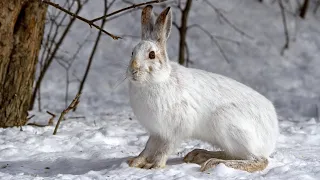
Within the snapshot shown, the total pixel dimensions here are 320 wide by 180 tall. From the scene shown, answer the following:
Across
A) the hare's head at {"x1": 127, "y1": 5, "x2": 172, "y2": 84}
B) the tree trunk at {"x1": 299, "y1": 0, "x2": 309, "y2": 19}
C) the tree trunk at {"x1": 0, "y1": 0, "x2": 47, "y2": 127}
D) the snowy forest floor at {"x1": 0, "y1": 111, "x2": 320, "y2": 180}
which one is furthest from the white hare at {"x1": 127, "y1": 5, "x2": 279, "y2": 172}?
Result: the tree trunk at {"x1": 299, "y1": 0, "x2": 309, "y2": 19}

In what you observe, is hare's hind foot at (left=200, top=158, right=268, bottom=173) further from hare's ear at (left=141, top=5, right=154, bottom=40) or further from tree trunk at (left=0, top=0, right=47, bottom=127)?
tree trunk at (left=0, top=0, right=47, bottom=127)

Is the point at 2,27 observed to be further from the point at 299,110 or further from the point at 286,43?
the point at 286,43

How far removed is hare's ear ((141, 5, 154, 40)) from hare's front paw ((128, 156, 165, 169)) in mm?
804

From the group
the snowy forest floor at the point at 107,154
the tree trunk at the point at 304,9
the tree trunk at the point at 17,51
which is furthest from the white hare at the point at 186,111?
the tree trunk at the point at 304,9

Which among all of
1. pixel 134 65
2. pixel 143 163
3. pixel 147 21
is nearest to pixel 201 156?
pixel 143 163

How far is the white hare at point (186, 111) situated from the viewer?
13.0 ft

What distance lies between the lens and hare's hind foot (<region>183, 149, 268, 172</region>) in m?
4.04

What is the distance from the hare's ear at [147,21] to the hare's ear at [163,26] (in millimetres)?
71

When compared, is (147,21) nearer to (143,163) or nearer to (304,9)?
(143,163)

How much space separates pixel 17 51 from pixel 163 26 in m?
1.83

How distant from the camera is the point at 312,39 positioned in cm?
927

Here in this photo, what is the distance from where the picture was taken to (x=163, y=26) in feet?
13.2

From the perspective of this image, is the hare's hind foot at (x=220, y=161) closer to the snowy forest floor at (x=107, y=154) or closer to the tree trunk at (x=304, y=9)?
the snowy forest floor at (x=107, y=154)

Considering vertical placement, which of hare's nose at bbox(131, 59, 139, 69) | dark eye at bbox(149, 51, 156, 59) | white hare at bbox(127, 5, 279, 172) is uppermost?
dark eye at bbox(149, 51, 156, 59)
